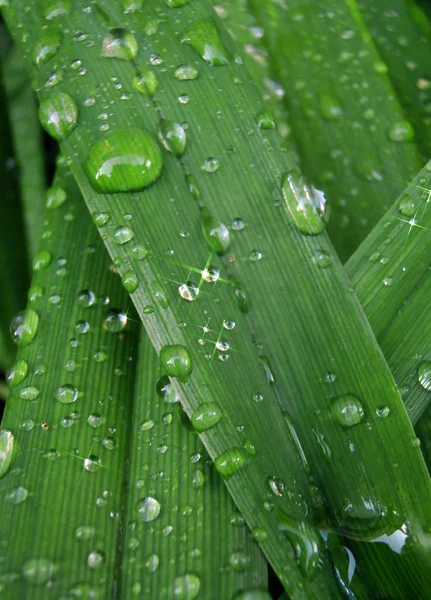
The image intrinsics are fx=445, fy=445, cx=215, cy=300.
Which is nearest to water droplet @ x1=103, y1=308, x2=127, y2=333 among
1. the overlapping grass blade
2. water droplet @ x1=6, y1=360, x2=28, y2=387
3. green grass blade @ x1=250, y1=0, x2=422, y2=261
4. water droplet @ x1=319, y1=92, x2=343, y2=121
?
the overlapping grass blade

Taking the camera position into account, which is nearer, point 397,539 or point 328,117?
point 397,539

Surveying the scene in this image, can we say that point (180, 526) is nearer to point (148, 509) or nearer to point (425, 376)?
point (148, 509)

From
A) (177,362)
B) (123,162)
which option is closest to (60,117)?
(123,162)

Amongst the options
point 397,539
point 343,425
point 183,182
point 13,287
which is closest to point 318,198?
point 183,182

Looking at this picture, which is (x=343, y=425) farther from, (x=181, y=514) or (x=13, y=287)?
(x=13, y=287)

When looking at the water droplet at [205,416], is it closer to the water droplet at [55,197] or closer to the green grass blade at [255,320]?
the green grass blade at [255,320]

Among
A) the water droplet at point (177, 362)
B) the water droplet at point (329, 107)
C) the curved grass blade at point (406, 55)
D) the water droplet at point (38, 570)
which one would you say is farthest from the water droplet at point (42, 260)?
the curved grass blade at point (406, 55)
